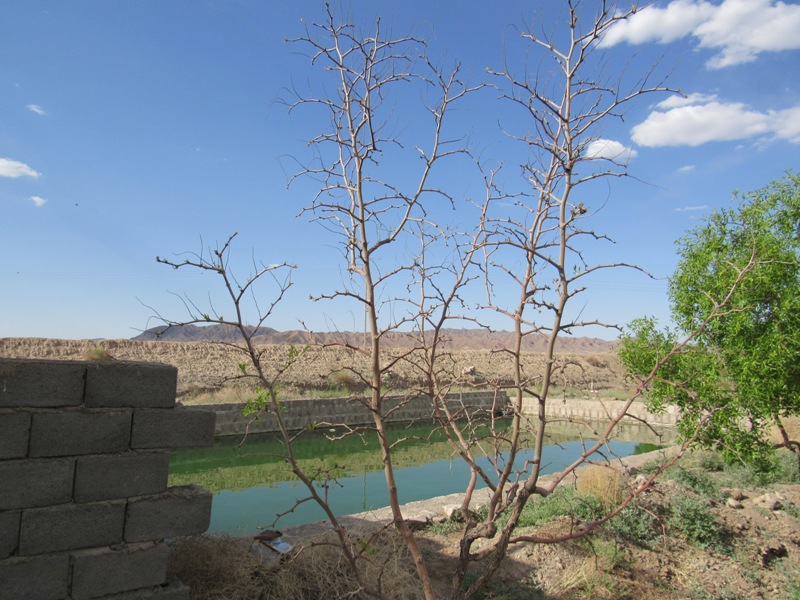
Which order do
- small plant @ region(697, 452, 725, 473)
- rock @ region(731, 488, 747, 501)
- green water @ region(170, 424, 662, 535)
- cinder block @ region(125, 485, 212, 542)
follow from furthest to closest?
1. small plant @ region(697, 452, 725, 473)
2. green water @ region(170, 424, 662, 535)
3. rock @ region(731, 488, 747, 501)
4. cinder block @ region(125, 485, 212, 542)

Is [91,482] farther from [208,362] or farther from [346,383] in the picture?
[208,362]

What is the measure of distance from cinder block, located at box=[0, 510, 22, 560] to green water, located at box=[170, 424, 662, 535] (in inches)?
129

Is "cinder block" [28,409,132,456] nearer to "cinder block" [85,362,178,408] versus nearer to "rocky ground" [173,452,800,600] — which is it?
"cinder block" [85,362,178,408]

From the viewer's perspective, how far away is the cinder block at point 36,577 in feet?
10.5

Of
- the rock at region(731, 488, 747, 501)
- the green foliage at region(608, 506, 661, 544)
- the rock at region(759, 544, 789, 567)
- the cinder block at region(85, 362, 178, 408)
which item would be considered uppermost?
the cinder block at region(85, 362, 178, 408)

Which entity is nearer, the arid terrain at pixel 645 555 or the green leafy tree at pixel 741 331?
the arid terrain at pixel 645 555

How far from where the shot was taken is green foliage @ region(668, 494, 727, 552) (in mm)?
6297

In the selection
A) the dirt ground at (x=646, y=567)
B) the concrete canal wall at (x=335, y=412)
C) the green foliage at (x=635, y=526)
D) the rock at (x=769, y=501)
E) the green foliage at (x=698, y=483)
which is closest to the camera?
the dirt ground at (x=646, y=567)

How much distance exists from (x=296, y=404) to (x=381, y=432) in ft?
52.0

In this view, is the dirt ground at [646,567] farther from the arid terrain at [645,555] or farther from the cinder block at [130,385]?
the cinder block at [130,385]

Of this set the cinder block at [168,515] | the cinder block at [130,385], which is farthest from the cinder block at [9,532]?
the cinder block at [130,385]

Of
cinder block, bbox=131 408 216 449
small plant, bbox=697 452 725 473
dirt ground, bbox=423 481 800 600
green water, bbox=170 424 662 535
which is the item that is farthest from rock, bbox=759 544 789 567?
cinder block, bbox=131 408 216 449

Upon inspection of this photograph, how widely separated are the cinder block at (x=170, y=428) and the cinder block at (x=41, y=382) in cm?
38

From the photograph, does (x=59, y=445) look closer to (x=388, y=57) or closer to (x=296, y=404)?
(x=388, y=57)
